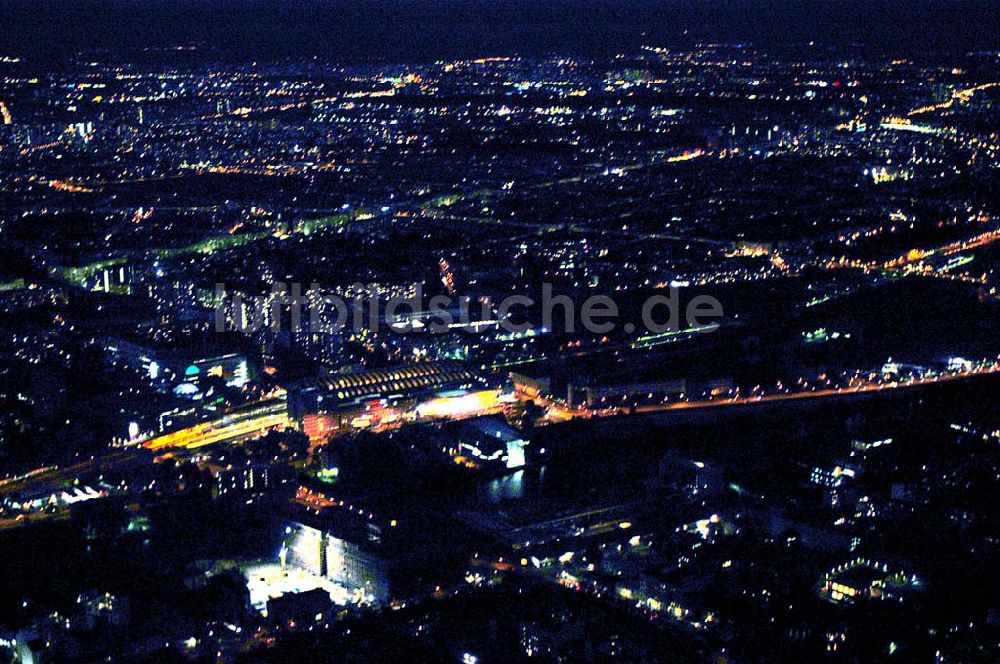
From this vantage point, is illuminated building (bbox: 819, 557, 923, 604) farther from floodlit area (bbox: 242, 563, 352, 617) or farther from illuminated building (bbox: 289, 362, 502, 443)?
illuminated building (bbox: 289, 362, 502, 443)

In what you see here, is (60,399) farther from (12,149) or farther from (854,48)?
(854,48)

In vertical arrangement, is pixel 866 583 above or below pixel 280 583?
above

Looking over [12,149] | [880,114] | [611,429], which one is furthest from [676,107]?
[611,429]

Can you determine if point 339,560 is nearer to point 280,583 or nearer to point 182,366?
point 280,583

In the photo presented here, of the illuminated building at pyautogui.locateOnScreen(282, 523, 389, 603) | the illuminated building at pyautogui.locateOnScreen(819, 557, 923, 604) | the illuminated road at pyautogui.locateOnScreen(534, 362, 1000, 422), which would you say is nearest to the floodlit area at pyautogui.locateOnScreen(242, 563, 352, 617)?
the illuminated building at pyautogui.locateOnScreen(282, 523, 389, 603)

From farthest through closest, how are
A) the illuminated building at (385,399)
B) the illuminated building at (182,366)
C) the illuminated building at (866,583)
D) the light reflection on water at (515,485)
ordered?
the illuminated building at (182,366) → the illuminated building at (385,399) → the light reflection on water at (515,485) → the illuminated building at (866,583)

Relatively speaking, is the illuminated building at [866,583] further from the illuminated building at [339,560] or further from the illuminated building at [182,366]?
the illuminated building at [182,366]

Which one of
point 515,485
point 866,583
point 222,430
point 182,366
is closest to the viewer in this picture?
point 866,583

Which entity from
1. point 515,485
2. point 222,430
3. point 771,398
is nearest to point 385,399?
point 222,430

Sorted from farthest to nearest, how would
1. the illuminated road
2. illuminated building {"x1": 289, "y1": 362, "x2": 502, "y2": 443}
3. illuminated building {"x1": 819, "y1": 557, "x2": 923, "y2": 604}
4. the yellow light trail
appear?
the illuminated road → illuminated building {"x1": 289, "y1": 362, "x2": 502, "y2": 443} → the yellow light trail → illuminated building {"x1": 819, "y1": 557, "x2": 923, "y2": 604}

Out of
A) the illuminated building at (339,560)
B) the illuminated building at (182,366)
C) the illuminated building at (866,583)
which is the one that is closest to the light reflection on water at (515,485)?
the illuminated building at (339,560)
